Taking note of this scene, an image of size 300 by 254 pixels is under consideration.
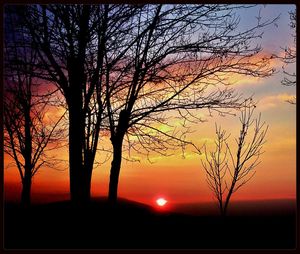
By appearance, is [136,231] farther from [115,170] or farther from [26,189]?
[26,189]

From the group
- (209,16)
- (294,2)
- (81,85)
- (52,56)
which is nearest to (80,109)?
(81,85)

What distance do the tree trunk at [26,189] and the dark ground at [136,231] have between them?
2832 mm

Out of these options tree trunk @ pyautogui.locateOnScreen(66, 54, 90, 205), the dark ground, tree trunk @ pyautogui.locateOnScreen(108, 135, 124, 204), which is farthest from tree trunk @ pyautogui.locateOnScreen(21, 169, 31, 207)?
tree trunk @ pyautogui.locateOnScreen(66, 54, 90, 205)

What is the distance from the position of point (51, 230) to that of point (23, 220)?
2.18 meters

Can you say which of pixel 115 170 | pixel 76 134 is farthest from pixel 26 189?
pixel 76 134

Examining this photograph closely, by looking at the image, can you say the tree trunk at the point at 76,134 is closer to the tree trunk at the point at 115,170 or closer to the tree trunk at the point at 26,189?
the tree trunk at the point at 115,170

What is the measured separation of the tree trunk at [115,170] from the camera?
1306 cm

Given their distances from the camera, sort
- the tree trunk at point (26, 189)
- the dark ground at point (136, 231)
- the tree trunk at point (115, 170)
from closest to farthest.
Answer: the dark ground at point (136, 231) → the tree trunk at point (115, 170) → the tree trunk at point (26, 189)

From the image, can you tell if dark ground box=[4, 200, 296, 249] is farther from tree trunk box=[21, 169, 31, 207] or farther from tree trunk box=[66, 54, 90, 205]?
tree trunk box=[21, 169, 31, 207]

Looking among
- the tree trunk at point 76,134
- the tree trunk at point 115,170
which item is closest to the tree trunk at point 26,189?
the tree trunk at point 115,170

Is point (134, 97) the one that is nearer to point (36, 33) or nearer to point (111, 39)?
point (111, 39)

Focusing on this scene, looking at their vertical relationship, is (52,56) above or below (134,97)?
above

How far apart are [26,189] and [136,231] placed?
694 cm

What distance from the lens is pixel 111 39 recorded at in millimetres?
12578
